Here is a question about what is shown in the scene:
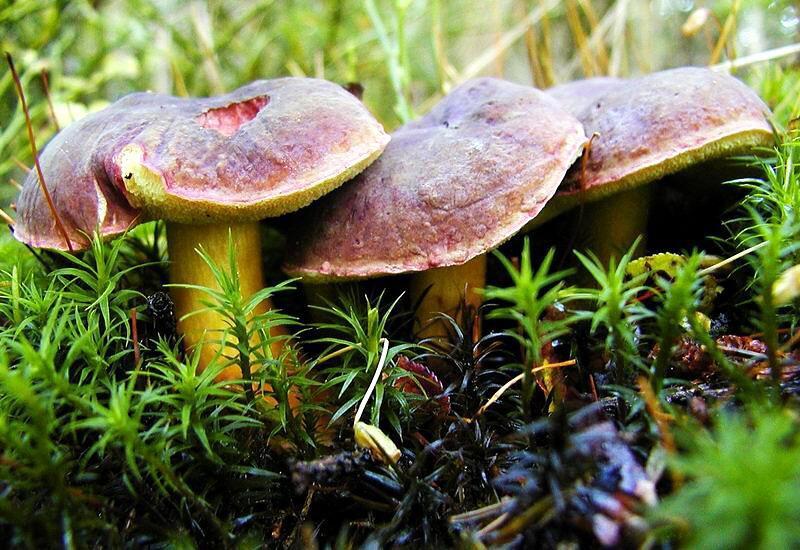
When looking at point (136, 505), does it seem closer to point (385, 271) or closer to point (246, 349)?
point (246, 349)

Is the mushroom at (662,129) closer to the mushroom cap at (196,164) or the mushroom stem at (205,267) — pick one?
the mushroom cap at (196,164)

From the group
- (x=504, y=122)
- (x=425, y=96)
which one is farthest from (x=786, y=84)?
(x=425, y=96)

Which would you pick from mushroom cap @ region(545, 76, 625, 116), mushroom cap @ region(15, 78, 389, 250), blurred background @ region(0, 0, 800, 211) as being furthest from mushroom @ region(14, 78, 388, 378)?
blurred background @ region(0, 0, 800, 211)

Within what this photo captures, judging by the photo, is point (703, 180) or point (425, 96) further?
point (425, 96)

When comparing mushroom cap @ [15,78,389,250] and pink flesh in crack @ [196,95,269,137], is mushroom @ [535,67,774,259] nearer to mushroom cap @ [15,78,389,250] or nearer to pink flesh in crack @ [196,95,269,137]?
mushroom cap @ [15,78,389,250]

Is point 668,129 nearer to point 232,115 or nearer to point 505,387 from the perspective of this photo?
point 505,387
